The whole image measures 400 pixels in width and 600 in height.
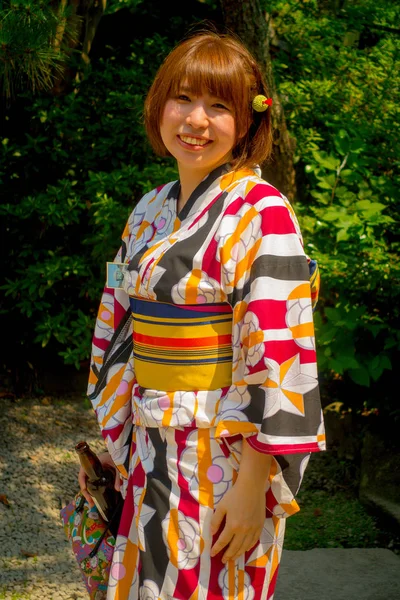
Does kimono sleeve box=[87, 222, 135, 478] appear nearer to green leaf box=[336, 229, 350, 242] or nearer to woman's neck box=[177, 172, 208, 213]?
woman's neck box=[177, 172, 208, 213]

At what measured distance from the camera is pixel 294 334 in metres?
1.54

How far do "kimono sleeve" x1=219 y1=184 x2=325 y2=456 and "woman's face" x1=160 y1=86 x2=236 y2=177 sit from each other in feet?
0.65

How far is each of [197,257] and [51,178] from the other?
3.42m

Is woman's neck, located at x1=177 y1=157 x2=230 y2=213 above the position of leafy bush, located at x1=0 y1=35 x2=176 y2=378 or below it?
above

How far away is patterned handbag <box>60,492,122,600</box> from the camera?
1823 mm

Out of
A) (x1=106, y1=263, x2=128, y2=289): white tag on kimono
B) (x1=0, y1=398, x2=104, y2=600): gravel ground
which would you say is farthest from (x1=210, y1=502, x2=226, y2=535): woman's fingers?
(x1=0, y1=398, x2=104, y2=600): gravel ground

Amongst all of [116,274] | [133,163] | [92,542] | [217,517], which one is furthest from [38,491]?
[217,517]

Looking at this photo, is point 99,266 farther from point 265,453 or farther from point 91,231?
point 265,453

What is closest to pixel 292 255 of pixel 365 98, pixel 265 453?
pixel 265 453

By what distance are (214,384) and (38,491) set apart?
98.0 inches

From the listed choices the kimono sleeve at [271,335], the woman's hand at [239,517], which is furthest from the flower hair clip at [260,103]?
the woman's hand at [239,517]

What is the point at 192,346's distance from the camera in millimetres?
1632

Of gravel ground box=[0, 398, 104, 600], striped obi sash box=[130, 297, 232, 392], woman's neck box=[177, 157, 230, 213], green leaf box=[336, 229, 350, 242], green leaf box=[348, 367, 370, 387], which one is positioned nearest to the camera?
striped obi sash box=[130, 297, 232, 392]

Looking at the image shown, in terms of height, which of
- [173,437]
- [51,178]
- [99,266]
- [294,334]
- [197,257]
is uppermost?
[197,257]
